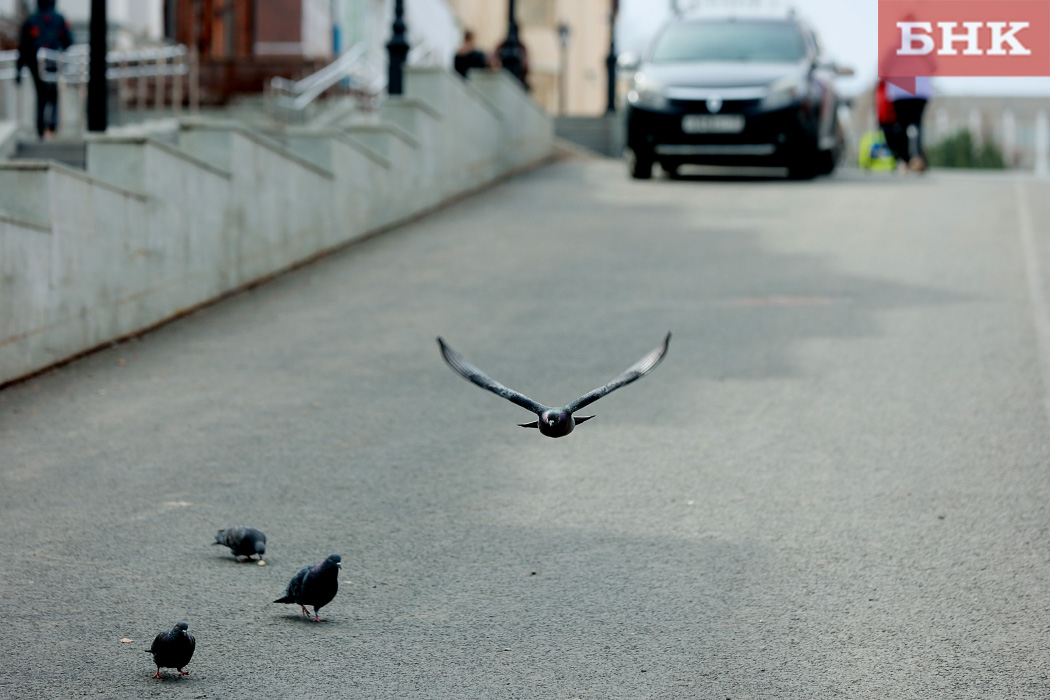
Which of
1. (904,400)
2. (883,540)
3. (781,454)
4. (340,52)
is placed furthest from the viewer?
(340,52)

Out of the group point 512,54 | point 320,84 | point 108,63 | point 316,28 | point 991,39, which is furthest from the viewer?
point 316,28

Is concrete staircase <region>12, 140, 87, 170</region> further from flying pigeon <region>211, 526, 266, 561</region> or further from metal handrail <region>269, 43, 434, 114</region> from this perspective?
flying pigeon <region>211, 526, 266, 561</region>

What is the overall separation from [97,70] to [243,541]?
733cm

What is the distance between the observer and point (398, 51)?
1888 cm

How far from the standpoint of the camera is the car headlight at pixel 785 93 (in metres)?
18.5

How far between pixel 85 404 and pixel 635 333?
4.20 meters

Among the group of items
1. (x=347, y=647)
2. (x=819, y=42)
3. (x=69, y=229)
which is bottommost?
(x=347, y=647)

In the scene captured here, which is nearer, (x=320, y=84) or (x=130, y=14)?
(x=320, y=84)

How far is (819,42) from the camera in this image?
829 inches

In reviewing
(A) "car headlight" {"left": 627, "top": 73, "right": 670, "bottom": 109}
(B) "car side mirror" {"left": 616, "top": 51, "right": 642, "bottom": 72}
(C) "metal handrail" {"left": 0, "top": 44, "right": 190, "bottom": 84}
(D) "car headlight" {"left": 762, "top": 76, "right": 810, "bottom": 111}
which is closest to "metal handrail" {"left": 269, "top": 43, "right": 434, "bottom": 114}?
(C) "metal handrail" {"left": 0, "top": 44, "right": 190, "bottom": 84}

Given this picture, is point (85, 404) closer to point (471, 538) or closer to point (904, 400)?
point (471, 538)

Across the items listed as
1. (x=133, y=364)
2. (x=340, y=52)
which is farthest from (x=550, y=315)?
(x=340, y=52)

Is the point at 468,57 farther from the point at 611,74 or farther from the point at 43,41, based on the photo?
the point at 43,41

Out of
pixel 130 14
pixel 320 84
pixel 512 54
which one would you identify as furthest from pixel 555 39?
pixel 512 54
